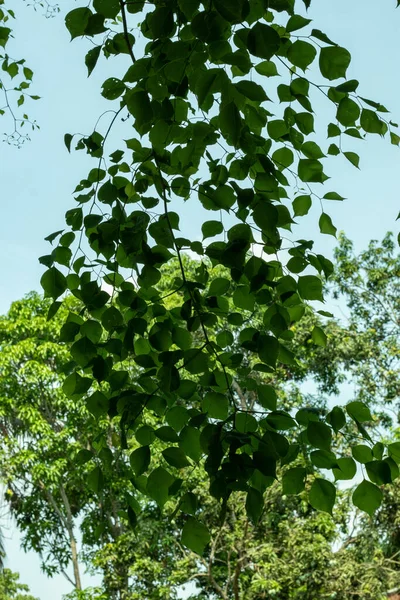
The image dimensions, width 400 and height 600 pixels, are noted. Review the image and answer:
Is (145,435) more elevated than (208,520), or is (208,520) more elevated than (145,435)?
(208,520)

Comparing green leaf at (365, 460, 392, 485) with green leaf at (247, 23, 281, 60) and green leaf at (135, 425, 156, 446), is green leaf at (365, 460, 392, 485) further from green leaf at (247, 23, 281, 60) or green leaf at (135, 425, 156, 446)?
green leaf at (247, 23, 281, 60)

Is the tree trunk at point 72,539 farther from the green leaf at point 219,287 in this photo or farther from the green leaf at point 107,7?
the green leaf at point 107,7

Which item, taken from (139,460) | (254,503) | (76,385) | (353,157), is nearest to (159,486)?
(139,460)

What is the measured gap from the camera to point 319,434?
3.44 ft

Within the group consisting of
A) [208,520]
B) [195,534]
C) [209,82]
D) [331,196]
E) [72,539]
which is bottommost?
[195,534]

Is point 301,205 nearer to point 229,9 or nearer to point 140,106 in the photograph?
point 140,106

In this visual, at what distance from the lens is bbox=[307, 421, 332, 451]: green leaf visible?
1.05 metres

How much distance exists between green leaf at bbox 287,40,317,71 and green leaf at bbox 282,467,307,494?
54 centimetres

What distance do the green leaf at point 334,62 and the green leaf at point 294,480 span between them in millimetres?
530

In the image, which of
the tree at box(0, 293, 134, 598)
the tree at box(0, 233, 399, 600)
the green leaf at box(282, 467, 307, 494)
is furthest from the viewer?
the tree at box(0, 293, 134, 598)

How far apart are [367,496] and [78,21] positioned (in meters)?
0.75

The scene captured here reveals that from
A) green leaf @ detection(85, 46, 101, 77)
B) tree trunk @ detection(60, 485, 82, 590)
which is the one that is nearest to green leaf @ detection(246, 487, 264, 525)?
green leaf @ detection(85, 46, 101, 77)

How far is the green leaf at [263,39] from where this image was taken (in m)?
0.86

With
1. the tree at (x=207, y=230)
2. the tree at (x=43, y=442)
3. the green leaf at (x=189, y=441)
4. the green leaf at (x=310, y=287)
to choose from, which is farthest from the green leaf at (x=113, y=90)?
the tree at (x=43, y=442)
